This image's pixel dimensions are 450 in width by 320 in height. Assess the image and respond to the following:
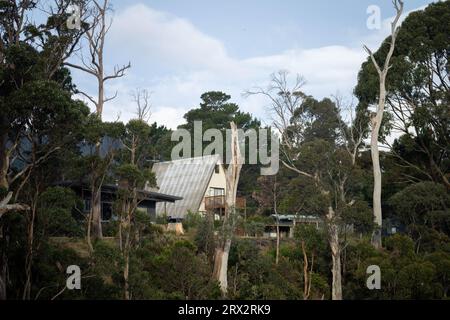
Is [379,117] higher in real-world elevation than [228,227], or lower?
higher

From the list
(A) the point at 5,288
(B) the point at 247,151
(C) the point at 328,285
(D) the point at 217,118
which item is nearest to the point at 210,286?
(C) the point at 328,285

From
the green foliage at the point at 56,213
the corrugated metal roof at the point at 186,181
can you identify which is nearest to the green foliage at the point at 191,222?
the corrugated metal roof at the point at 186,181

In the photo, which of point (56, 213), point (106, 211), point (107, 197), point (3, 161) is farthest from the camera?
point (106, 211)

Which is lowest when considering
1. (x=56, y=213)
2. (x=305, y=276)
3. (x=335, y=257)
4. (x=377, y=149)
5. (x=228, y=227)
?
(x=305, y=276)

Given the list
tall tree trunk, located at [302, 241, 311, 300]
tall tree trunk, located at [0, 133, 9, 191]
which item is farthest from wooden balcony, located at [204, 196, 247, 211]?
tall tree trunk, located at [0, 133, 9, 191]

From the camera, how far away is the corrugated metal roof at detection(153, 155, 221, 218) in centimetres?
3488

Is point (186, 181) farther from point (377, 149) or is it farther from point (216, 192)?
point (377, 149)

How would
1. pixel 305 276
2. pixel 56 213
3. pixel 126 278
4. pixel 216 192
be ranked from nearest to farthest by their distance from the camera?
pixel 126 278
pixel 56 213
pixel 305 276
pixel 216 192

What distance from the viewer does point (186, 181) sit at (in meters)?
36.2

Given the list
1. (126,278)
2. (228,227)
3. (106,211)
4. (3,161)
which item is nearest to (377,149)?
(228,227)

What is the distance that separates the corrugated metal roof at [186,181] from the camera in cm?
3488

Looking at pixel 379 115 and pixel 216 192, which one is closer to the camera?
pixel 379 115

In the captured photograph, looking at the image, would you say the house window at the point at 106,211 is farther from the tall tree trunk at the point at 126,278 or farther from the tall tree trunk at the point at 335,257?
the tall tree trunk at the point at 126,278

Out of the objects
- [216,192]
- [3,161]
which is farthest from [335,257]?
[216,192]
